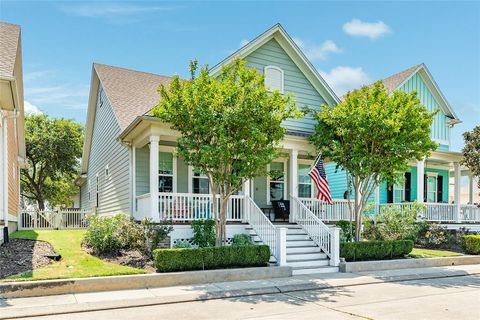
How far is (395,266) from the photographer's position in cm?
1302

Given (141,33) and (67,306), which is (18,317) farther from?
(141,33)

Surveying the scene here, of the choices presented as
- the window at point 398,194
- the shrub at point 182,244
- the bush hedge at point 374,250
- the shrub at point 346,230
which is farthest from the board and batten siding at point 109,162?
the window at point 398,194

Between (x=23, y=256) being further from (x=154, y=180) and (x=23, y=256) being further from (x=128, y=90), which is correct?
(x=128, y=90)

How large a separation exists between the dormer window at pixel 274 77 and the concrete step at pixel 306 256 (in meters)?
6.98

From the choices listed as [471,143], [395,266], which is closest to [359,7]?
[395,266]

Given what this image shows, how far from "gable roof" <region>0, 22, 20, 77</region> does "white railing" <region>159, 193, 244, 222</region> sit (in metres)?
5.11

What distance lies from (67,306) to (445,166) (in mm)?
21989

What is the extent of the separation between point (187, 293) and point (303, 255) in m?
4.70

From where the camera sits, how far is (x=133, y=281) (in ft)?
31.3

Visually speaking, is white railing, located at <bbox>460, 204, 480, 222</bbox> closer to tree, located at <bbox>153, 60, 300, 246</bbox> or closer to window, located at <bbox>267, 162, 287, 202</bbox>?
window, located at <bbox>267, 162, 287, 202</bbox>

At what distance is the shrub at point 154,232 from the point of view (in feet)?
38.7

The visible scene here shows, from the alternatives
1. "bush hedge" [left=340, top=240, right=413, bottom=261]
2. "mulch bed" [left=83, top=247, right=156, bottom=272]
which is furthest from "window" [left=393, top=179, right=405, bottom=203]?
"mulch bed" [left=83, top=247, right=156, bottom=272]

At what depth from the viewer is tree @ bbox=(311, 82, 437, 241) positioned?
43.3 ft

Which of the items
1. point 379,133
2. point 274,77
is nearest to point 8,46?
point 274,77
